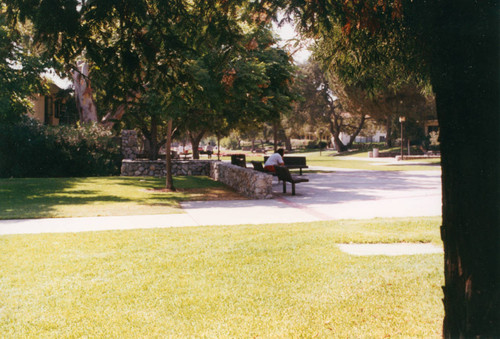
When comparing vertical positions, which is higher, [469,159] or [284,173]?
[469,159]

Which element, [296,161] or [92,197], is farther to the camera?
[296,161]

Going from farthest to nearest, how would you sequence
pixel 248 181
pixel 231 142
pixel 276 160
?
pixel 231 142 → pixel 276 160 → pixel 248 181

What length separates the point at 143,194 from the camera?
1536 cm

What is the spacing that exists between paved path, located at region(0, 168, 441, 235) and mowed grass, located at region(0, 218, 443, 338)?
144 cm

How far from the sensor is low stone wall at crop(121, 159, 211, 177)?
2338 centimetres

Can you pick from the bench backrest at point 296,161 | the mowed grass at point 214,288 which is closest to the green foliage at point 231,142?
the bench backrest at point 296,161

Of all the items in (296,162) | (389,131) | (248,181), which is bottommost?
(248,181)

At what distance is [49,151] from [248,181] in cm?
1211

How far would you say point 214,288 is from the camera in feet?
17.0

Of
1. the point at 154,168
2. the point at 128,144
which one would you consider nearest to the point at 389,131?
the point at 128,144

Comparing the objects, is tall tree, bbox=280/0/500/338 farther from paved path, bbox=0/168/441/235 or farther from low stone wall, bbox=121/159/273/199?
low stone wall, bbox=121/159/273/199

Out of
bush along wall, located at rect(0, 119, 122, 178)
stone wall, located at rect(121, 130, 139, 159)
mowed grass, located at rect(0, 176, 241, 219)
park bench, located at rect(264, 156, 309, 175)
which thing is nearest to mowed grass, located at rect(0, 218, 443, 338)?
mowed grass, located at rect(0, 176, 241, 219)

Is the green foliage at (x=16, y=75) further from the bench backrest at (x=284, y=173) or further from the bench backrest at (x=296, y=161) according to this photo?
the bench backrest at (x=296, y=161)

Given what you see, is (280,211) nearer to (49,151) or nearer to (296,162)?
(296,162)
